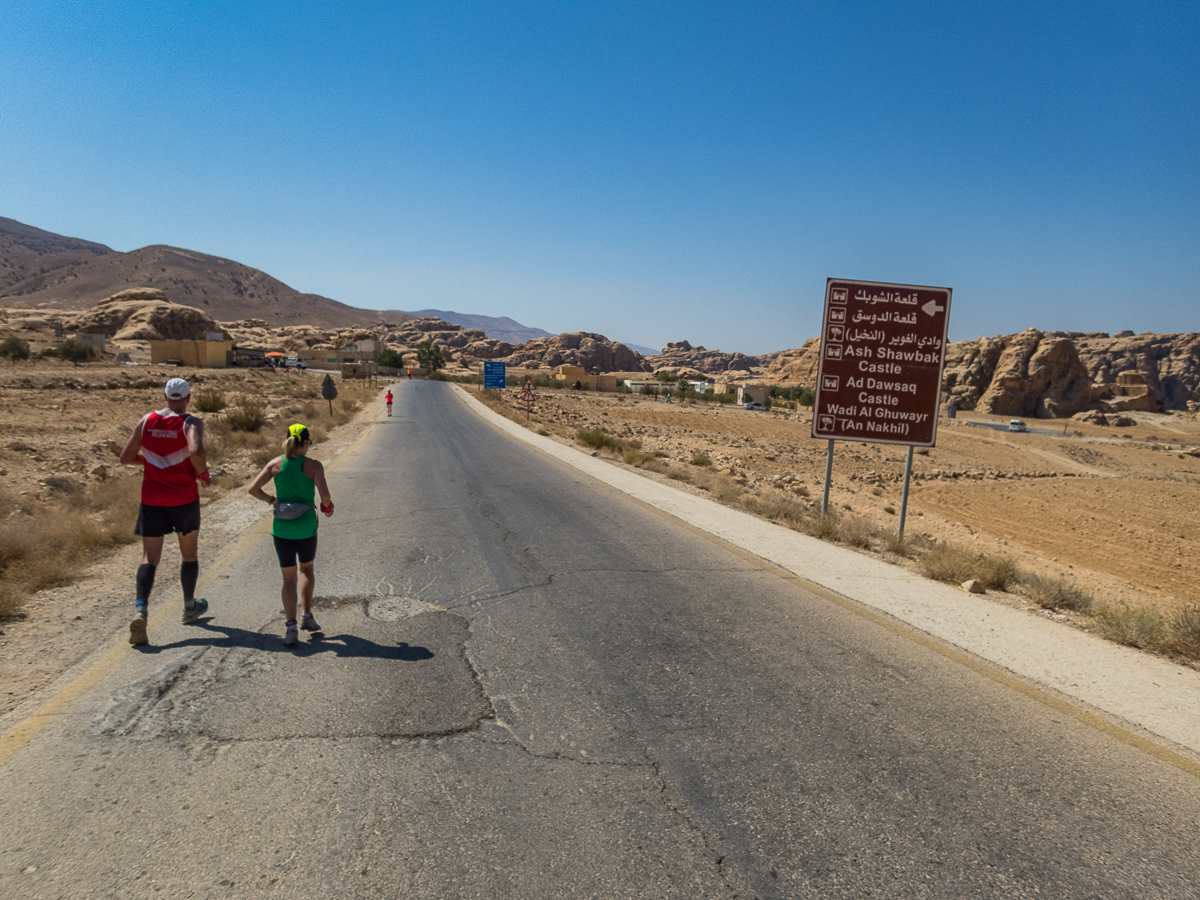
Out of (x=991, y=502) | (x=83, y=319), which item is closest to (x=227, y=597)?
(x=991, y=502)

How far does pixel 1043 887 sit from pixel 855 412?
28.9ft

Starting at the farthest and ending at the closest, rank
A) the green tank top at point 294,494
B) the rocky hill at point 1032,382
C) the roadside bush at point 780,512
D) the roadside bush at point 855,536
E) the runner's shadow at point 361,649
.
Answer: the rocky hill at point 1032,382, the roadside bush at point 780,512, the roadside bush at point 855,536, the green tank top at point 294,494, the runner's shadow at point 361,649

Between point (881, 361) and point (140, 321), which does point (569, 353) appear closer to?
point (140, 321)

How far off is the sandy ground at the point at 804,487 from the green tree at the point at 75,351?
11.7m

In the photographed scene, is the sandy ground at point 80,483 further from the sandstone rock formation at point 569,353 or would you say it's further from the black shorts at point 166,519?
the sandstone rock formation at point 569,353

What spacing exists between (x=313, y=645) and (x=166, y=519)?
160 cm

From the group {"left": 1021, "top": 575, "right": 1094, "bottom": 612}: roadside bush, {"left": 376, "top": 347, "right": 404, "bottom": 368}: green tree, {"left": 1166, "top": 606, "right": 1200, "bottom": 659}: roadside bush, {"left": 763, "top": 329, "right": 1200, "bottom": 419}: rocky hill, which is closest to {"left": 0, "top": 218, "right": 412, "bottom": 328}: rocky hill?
{"left": 376, "top": 347, "right": 404, "bottom": 368}: green tree

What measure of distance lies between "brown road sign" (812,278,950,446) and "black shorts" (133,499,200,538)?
8535mm

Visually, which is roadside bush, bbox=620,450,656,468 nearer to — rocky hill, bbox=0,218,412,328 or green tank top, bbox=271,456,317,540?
green tank top, bbox=271,456,317,540

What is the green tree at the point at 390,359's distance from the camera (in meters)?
129

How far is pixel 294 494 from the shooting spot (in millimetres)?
4980

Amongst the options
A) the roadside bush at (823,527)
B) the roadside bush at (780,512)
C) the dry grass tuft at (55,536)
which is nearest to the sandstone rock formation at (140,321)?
the dry grass tuft at (55,536)

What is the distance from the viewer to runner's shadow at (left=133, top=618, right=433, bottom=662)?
4.79 metres

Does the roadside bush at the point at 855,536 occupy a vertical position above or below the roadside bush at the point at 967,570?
below
